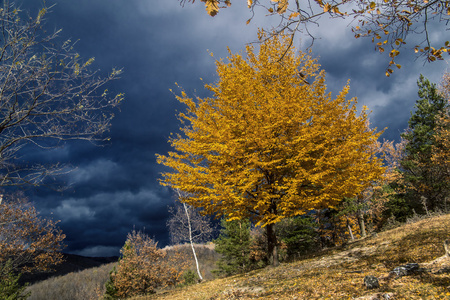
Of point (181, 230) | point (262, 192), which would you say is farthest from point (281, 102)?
point (181, 230)

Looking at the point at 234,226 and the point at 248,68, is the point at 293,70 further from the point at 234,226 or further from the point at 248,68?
the point at 234,226

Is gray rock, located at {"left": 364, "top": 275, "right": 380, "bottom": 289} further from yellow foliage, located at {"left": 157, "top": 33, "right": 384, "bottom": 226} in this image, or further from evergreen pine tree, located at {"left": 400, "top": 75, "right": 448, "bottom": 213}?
evergreen pine tree, located at {"left": 400, "top": 75, "right": 448, "bottom": 213}

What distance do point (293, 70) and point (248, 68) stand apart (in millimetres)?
2020

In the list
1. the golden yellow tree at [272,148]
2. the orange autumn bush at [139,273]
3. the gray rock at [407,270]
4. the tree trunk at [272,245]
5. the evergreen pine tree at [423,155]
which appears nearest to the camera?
the gray rock at [407,270]

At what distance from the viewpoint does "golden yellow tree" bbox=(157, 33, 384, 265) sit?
8.64 metres

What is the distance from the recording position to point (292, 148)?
935cm

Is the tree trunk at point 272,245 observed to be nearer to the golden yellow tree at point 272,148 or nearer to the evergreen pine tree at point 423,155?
the golden yellow tree at point 272,148

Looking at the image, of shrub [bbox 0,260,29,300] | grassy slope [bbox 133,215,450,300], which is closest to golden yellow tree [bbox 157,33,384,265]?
grassy slope [bbox 133,215,450,300]

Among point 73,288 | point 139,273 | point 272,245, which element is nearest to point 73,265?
point 73,288

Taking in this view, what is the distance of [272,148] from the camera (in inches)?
381

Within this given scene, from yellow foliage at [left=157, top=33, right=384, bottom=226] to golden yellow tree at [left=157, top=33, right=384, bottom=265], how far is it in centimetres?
3

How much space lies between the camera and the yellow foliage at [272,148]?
8641 millimetres

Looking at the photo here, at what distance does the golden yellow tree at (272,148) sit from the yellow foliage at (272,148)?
3 centimetres

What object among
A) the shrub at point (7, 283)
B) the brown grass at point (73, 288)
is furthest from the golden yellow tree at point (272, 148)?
the brown grass at point (73, 288)
